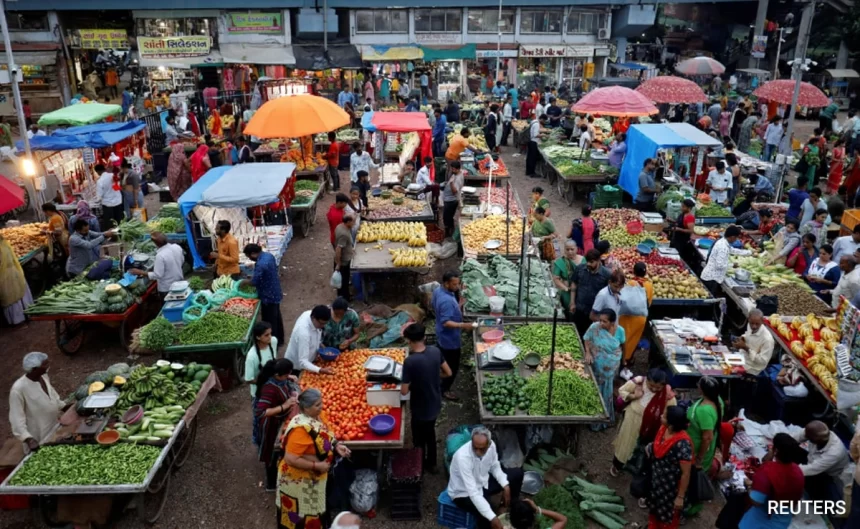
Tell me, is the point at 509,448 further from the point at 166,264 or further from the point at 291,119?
the point at 291,119

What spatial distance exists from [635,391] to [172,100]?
21921 millimetres

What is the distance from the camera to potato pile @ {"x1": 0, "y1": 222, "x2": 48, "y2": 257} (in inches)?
436

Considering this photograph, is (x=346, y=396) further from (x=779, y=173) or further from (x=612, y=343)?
(x=779, y=173)

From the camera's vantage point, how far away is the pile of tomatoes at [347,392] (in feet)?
20.6

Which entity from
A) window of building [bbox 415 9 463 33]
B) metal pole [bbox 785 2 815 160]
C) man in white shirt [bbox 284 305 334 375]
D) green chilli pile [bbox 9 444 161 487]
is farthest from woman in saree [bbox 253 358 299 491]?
window of building [bbox 415 9 463 33]

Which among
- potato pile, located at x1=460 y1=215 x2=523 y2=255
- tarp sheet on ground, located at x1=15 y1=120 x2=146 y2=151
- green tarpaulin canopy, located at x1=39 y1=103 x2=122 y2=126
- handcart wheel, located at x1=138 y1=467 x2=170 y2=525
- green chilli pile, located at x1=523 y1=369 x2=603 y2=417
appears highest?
green tarpaulin canopy, located at x1=39 y1=103 x2=122 y2=126

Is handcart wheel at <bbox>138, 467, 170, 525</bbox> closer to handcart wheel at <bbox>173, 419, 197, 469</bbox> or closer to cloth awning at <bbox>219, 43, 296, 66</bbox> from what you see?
handcart wheel at <bbox>173, 419, 197, 469</bbox>

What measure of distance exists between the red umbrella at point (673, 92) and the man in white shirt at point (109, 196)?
13.9m

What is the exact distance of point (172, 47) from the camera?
2792 centimetres

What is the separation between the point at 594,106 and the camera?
50.7 ft

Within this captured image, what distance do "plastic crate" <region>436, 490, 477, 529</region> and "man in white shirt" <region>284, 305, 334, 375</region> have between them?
6.64 feet

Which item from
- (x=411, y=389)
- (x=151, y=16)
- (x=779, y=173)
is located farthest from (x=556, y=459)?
(x=151, y=16)

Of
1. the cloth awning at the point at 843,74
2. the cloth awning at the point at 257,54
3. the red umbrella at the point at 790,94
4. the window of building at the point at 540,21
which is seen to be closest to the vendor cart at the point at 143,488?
the red umbrella at the point at 790,94

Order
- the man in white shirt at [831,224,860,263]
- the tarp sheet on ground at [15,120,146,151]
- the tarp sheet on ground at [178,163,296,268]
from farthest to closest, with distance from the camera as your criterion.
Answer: the tarp sheet on ground at [15,120,146,151], the tarp sheet on ground at [178,163,296,268], the man in white shirt at [831,224,860,263]
